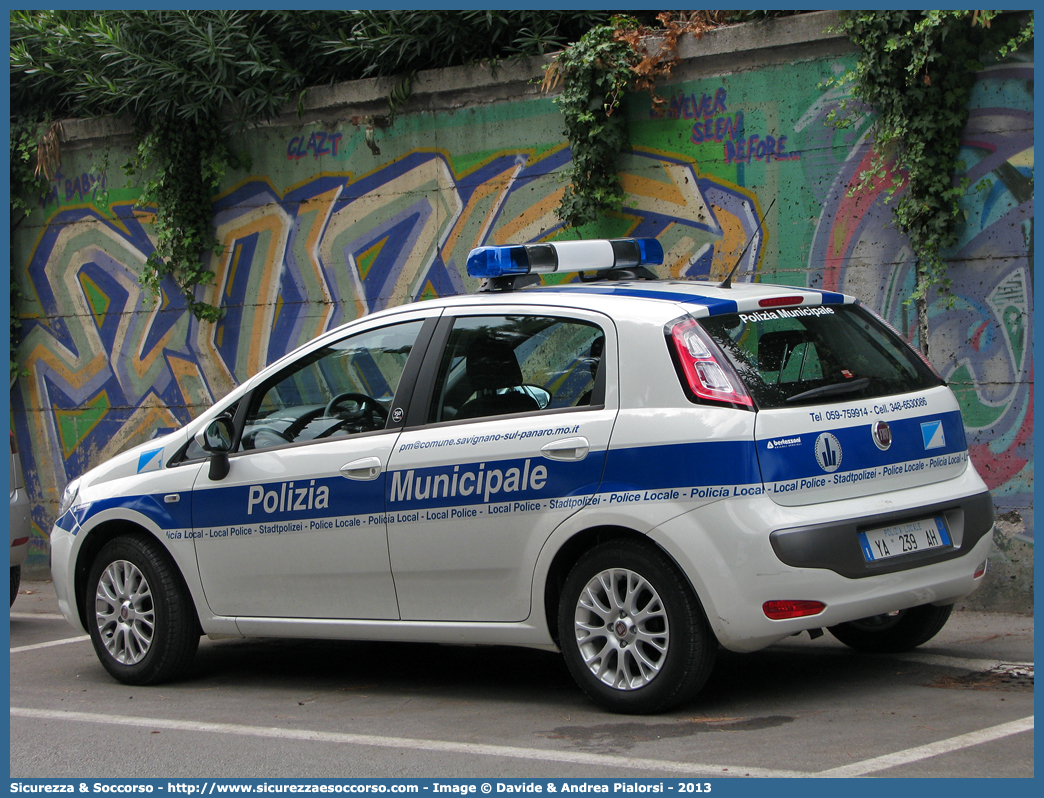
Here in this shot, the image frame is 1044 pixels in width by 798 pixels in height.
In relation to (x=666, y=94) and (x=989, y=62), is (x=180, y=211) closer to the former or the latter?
(x=666, y=94)

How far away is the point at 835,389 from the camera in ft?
16.2

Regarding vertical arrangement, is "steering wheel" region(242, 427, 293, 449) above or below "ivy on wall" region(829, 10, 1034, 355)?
below

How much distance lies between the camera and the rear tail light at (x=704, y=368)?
4.79 metres

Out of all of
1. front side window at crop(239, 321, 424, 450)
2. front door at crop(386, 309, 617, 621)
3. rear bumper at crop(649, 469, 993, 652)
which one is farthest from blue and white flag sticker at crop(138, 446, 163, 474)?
rear bumper at crop(649, 469, 993, 652)

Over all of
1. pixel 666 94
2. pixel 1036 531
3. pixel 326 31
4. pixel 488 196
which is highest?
pixel 326 31

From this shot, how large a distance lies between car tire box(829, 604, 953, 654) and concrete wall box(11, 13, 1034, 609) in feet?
5.69

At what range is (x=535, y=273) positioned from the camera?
19.5ft

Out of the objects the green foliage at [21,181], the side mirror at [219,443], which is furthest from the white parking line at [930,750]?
the green foliage at [21,181]

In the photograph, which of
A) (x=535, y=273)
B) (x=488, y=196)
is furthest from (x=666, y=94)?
(x=535, y=273)

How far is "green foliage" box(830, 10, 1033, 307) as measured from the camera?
23.9ft

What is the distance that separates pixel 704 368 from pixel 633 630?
3.52 feet

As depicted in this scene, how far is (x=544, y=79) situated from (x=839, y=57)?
2.18 m

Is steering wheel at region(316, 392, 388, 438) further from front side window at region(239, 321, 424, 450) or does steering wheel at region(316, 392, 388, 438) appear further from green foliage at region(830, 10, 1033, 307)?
green foliage at region(830, 10, 1033, 307)

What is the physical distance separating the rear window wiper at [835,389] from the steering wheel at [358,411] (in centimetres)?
192
